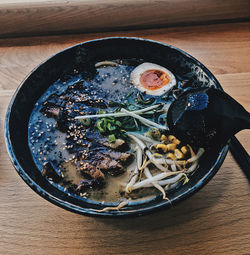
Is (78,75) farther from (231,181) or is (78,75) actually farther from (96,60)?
(231,181)

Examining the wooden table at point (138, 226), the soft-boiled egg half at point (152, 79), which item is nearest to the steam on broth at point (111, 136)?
the soft-boiled egg half at point (152, 79)

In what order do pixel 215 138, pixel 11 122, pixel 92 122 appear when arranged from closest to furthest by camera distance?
pixel 215 138 < pixel 11 122 < pixel 92 122

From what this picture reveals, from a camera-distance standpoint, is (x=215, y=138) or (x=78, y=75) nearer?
(x=215, y=138)

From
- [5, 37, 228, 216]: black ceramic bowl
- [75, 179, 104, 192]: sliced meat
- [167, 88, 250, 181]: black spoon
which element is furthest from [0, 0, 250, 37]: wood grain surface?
[75, 179, 104, 192]: sliced meat

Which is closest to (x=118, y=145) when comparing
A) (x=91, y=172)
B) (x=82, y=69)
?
(x=91, y=172)

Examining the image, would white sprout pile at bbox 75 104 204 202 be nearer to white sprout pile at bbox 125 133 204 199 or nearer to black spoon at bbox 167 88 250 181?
white sprout pile at bbox 125 133 204 199

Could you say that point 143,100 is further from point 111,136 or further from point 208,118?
point 208,118

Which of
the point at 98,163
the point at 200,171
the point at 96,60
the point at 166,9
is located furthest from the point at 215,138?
the point at 166,9

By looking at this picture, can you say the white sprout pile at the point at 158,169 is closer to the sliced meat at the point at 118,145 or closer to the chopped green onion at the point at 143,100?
the sliced meat at the point at 118,145
